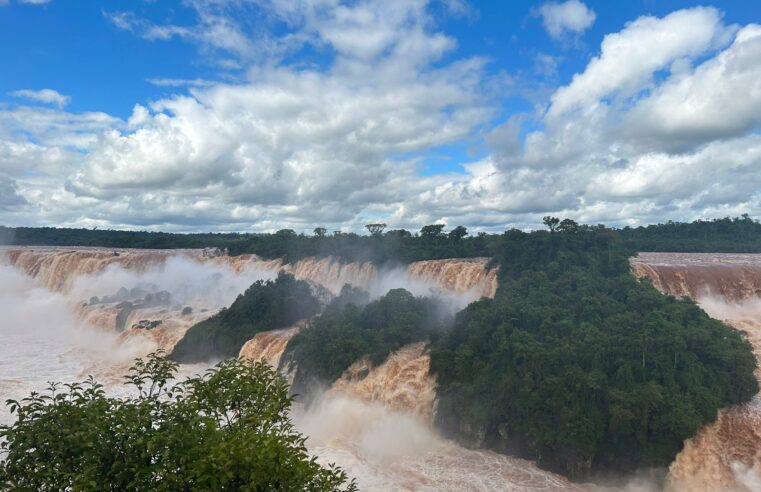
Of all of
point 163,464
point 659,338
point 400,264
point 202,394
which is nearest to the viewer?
point 163,464

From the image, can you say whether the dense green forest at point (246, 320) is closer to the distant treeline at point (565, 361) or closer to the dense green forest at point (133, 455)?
the distant treeline at point (565, 361)

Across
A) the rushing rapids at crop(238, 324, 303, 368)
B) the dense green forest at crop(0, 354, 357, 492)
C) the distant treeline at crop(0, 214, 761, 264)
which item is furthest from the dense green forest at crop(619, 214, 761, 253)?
the dense green forest at crop(0, 354, 357, 492)

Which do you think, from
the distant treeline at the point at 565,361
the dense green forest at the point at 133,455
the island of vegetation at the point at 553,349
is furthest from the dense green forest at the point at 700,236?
the dense green forest at the point at 133,455

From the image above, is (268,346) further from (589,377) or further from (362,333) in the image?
(589,377)

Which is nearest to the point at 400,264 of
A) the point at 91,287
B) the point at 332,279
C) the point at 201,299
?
the point at 332,279

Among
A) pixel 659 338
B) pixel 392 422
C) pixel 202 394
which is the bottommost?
pixel 392 422

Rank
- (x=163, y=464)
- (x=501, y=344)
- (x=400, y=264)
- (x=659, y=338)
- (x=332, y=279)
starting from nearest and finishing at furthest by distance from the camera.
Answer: (x=163, y=464) → (x=659, y=338) → (x=501, y=344) → (x=400, y=264) → (x=332, y=279)

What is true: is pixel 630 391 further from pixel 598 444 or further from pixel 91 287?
pixel 91 287
